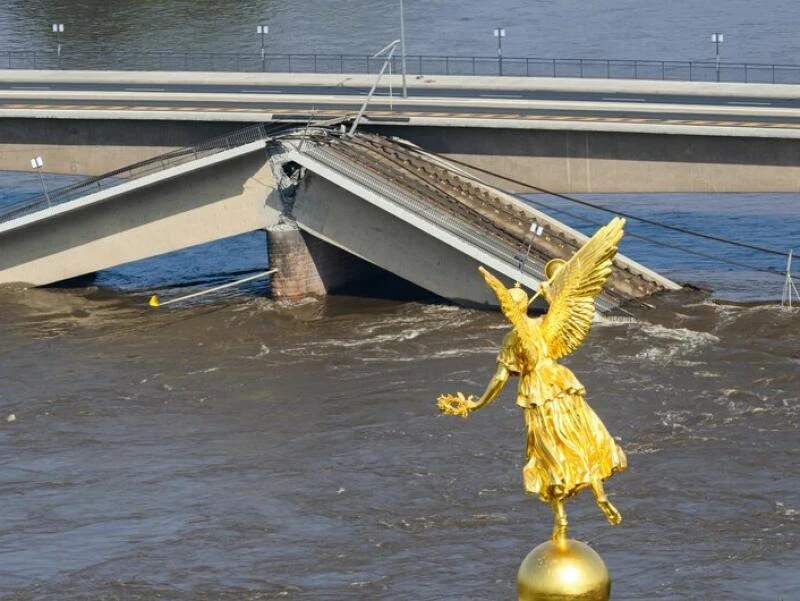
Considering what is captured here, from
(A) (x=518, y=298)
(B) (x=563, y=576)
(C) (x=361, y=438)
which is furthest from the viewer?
(C) (x=361, y=438)

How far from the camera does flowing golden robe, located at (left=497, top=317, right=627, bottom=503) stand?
43.2 feet

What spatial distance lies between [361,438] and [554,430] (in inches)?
1171

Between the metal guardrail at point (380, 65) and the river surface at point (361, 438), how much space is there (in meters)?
8.95

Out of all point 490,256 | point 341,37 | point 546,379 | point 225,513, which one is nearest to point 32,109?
point 490,256

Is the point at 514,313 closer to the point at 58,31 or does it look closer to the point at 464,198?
the point at 464,198

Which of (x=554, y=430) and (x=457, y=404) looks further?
(x=457, y=404)

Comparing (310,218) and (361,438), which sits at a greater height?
(310,218)

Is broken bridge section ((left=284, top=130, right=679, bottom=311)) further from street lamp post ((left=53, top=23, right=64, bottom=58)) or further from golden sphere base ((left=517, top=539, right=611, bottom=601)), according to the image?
golden sphere base ((left=517, top=539, right=611, bottom=601))

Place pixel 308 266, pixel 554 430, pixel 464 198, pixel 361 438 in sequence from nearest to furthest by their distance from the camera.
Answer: pixel 554 430
pixel 361 438
pixel 464 198
pixel 308 266

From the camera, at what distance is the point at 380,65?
85.2 meters

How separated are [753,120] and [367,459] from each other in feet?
68.0

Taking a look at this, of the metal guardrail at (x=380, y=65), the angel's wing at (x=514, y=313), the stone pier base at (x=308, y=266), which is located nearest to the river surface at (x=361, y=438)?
the stone pier base at (x=308, y=266)

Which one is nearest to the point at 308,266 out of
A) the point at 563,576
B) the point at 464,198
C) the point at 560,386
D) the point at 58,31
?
the point at 464,198

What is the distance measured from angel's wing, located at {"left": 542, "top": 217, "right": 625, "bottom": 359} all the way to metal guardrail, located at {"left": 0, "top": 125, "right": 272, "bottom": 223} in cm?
4436
